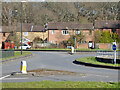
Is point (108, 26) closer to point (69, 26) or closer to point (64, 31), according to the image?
point (69, 26)

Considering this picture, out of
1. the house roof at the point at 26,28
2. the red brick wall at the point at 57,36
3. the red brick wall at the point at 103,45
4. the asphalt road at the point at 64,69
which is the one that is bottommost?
the asphalt road at the point at 64,69

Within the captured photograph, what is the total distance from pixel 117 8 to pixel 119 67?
87645mm

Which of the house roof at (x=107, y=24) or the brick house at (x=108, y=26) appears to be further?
the house roof at (x=107, y=24)

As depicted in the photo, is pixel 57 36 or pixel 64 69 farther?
pixel 57 36

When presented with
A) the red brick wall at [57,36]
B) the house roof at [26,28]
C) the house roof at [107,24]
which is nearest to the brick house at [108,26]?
the house roof at [107,24]

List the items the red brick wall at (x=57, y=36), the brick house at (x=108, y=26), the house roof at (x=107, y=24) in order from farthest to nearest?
the house roof at (x=107, y=24)
the red brick wall at (x=57, y=36)
the brick house at (x=108, y=26)

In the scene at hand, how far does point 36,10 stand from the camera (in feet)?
362

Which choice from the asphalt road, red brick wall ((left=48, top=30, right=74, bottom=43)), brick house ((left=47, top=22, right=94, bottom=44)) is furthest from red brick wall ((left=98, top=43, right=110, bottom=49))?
the asphalt road

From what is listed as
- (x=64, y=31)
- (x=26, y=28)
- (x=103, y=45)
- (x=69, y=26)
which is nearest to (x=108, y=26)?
(x=69, y=26)

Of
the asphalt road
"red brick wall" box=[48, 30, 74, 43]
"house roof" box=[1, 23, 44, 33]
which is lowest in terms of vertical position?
the asphalt road

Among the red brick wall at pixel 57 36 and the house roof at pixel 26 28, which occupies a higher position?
the house roof at pixel 26 28

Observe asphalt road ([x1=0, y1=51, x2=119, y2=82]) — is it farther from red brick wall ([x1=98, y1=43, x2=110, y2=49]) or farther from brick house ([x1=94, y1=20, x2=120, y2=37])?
brick house ([x1=94, y1=20, x2=120, y2=37])

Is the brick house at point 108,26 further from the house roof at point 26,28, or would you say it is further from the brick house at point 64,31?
the house roof at point 26,28

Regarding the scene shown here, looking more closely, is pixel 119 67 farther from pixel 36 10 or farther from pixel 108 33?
pixel 36 10
